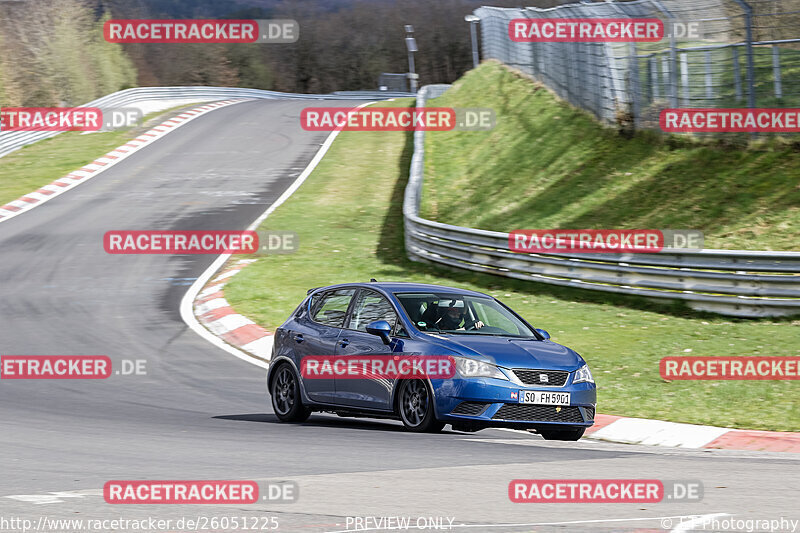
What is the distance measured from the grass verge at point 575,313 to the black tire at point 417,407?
→ 2.68 m

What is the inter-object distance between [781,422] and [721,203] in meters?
9.72

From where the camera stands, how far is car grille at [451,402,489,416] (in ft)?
31.8

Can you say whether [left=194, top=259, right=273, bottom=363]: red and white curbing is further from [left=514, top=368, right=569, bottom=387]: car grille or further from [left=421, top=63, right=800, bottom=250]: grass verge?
[left=421, top=63, right=800, bottom=250]: grass verge

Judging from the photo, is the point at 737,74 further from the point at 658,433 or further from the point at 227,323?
the point at 658,433

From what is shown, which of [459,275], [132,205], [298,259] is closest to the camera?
[459,275]

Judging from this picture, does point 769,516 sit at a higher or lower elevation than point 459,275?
higher

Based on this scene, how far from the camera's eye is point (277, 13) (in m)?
179

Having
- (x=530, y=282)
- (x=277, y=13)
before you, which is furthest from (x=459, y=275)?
(x=277, y=13)

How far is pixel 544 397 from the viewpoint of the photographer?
9.85 m

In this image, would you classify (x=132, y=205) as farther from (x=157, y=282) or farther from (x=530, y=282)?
(x=530, y=282)

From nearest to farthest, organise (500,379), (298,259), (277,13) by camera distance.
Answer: (500,379)
(298,259)
(277,13)

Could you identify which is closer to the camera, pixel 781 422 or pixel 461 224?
pixel 781 422

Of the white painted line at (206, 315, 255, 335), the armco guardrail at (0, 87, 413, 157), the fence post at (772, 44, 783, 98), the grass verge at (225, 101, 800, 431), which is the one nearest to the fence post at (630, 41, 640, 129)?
the fence post at (772, 44, 783, 98)

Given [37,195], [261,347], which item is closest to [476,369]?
[261,347]
